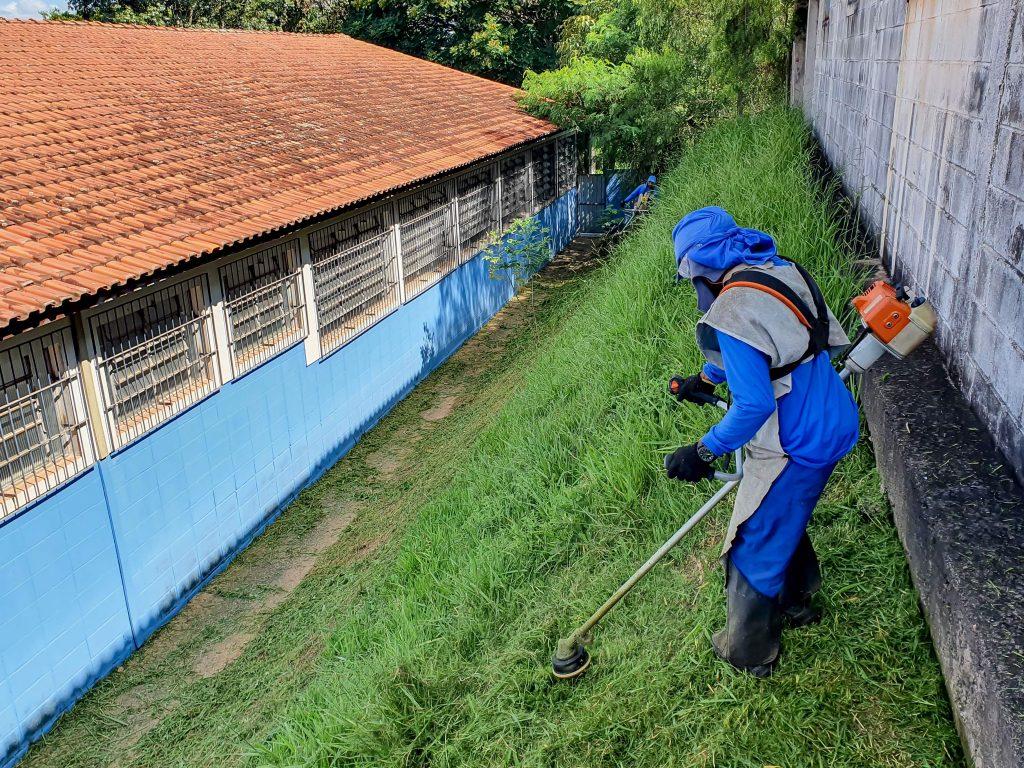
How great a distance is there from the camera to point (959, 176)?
3877mm

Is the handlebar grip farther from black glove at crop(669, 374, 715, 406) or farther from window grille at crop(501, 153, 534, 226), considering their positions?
window grille at crop(501, 153, 534, 226)

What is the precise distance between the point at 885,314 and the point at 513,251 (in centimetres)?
1099

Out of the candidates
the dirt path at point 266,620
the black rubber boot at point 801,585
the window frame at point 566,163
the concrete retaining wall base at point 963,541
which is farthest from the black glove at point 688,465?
the window frame at point 566,163

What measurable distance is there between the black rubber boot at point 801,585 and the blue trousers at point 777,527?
0.27 m

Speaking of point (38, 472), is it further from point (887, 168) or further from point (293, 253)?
point (887, 168)

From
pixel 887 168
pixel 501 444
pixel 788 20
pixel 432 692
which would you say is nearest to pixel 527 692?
pixel 432 692

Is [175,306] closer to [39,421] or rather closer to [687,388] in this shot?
[39,421]

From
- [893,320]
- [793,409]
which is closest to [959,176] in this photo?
[893,320]

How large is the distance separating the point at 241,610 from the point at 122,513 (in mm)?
1237

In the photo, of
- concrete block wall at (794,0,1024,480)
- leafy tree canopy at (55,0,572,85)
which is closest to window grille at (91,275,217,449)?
concrete block wall at (794,0,1024,480)

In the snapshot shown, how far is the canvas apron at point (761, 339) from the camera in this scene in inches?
116

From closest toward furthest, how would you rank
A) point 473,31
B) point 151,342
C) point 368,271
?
1. point 151,342
2. point 368,271
3. point 473,31

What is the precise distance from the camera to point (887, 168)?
223 inches

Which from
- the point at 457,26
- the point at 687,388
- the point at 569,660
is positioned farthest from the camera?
the point at 457,26
